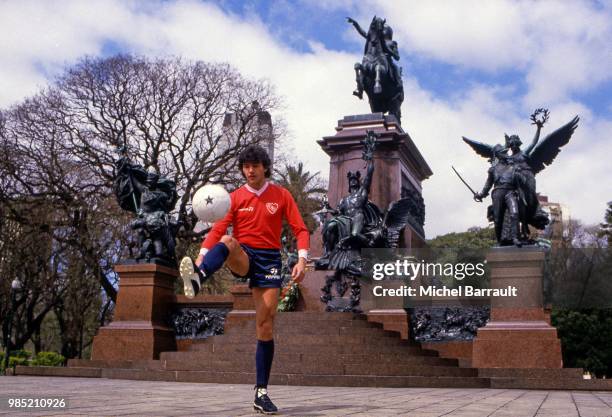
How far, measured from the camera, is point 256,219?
5496 millimetres

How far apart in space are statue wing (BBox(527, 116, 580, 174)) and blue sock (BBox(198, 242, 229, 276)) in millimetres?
10334

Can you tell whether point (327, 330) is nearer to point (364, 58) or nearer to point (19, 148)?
point (364, 58)

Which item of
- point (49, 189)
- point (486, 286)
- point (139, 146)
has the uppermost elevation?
point (139, 146)

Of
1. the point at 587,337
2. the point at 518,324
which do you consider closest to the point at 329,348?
the point at 518,324

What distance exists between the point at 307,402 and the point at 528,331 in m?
6.88

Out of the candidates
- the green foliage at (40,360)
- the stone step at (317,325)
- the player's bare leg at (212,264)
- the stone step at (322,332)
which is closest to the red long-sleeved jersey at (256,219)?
the player's bare leg at (212,264)

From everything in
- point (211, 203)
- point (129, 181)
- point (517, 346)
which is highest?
point (129, 181)

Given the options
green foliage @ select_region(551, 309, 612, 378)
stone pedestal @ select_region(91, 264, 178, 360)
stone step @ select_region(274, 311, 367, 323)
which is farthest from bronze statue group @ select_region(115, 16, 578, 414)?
green foliage @ select_region(551, 309, 612, 378)

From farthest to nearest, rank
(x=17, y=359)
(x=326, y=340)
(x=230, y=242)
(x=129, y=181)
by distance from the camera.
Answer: (x=17, y=359) → (x=129, y=181) → (x=326, y=340) → (x=230, y=242)

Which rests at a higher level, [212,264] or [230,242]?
[230,242]

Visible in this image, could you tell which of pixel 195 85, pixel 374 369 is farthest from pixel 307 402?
pixel 195 85

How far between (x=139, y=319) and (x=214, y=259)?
9910mm

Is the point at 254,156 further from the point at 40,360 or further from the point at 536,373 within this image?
the point at 40,360

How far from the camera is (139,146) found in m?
27.8
